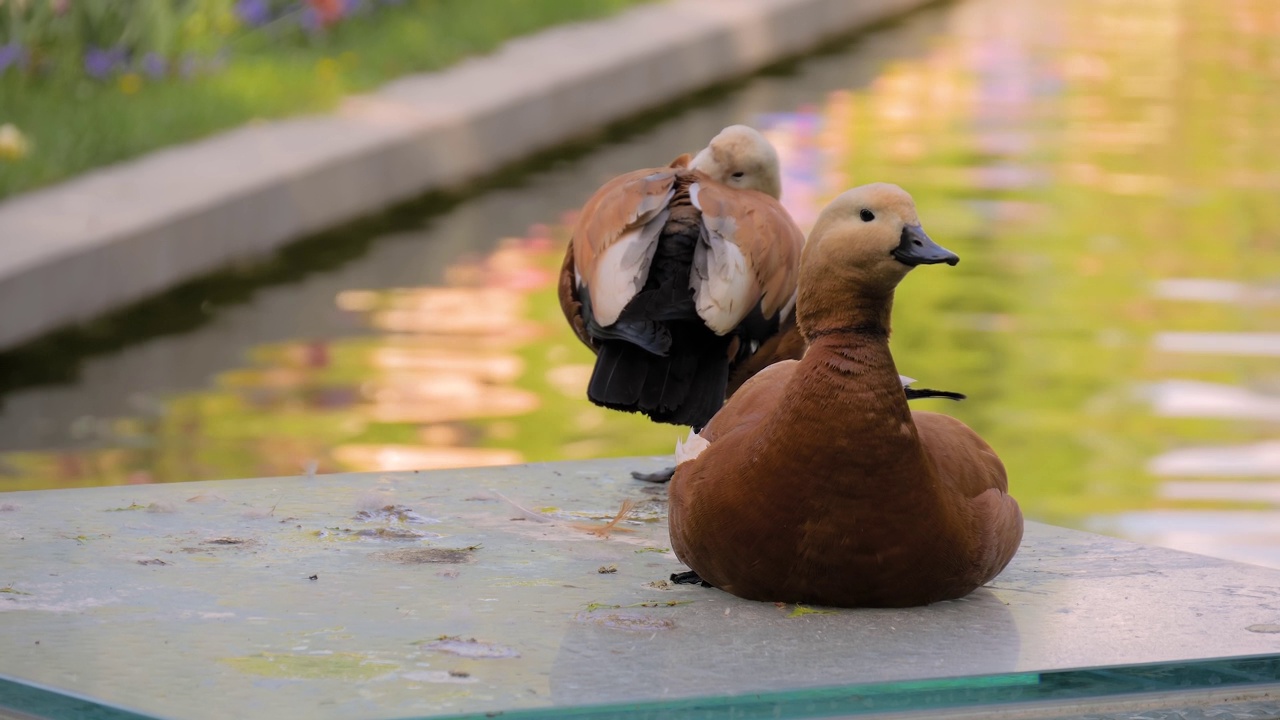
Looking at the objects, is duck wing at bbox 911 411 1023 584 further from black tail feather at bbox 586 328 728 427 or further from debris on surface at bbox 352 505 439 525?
debris on surface at bbox 352 505 439 525

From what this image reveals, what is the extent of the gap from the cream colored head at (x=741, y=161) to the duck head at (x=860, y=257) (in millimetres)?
1384

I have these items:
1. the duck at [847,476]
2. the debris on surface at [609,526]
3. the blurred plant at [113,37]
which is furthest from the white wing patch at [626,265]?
the blurred plant at [113,37]

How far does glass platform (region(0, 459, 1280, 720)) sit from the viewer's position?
291 cm

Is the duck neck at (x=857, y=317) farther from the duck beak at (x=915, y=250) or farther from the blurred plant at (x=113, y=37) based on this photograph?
the blurred plant at (x=113, y=37)

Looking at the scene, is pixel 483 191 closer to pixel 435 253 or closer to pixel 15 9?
pixel 435 253

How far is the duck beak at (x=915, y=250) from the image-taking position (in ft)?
9.96

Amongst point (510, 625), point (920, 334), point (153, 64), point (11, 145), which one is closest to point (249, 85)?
point (153, 64)

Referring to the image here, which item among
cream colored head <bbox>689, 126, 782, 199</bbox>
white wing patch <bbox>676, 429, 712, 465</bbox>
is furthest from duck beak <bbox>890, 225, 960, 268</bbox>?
cream colored head <bbox>689, 126, 782, 199</bbox>

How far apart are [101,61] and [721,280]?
6.24m

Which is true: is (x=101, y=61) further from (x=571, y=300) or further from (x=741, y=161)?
(x=571, y=300)

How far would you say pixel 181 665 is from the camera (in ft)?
9.84

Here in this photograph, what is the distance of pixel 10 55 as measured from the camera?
9.10 meters

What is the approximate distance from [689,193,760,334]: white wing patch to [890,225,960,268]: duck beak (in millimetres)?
866

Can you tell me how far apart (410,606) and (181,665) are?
0.45 m
